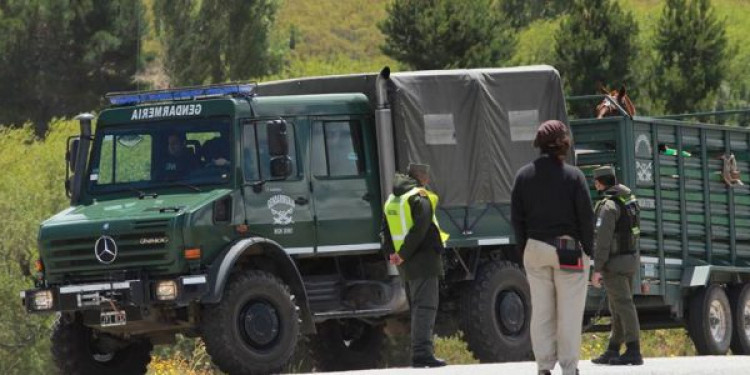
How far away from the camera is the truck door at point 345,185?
Result: 15.7m

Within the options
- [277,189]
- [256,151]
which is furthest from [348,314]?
[256,151]

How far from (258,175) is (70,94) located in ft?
150

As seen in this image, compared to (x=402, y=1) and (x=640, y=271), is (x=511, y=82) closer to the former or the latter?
(x=640, y=271)

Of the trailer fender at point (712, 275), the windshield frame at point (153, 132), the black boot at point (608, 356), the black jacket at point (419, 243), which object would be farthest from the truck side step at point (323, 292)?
the trailer fender at point (712, 275)

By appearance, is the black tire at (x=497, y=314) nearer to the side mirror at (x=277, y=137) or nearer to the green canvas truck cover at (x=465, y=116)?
the green canvas truck cover at (x=465, y=116)

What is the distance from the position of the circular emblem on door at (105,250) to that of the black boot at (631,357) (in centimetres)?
416

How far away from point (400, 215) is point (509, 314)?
3148 millimetres

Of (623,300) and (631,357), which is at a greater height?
(623,300)

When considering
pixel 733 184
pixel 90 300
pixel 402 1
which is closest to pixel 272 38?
pixel 402 1

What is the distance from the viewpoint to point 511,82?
1712 cm

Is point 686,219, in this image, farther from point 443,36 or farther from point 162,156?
point 443,36

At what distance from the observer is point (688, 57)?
49219 millimetres

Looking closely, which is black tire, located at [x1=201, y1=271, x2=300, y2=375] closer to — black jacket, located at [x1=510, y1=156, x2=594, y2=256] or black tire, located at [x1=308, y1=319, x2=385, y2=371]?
black tire, located at [x1=308, y1=319, x2=385, y2=371]

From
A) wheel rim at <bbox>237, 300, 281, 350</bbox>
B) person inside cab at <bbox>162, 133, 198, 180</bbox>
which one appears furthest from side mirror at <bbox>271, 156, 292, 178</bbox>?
wheel rim at <bbox>237, 300, 281, 350</bbox>
